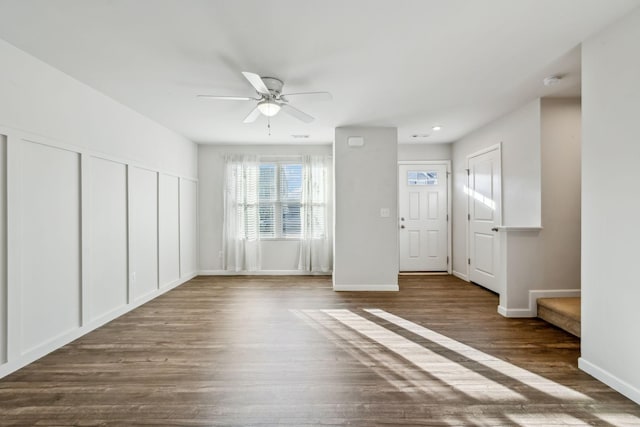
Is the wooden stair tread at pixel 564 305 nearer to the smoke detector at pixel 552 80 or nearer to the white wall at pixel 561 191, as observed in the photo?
the white wall at pixel 561 191

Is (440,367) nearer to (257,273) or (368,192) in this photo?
(368,192)

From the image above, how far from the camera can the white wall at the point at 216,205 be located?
578cm

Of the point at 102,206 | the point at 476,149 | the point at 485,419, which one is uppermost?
the point at 476,149

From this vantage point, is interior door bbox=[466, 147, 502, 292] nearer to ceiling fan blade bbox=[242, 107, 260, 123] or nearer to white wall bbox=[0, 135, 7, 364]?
ceiling fan blade bbox=[242, 107, 260, 123]

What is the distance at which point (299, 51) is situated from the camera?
2.38 m

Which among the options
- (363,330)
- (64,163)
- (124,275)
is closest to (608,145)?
(363,330)

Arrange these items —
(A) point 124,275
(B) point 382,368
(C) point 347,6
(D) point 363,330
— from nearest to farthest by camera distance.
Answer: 1. (C) point 347,6
2. (B) point 382,368
3. (D) point 363,330
4. (A) point 124,275

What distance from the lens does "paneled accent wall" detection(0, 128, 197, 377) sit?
225 centimetres

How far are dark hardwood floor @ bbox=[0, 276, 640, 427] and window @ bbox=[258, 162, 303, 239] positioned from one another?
236 cm

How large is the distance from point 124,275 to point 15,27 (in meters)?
2.53

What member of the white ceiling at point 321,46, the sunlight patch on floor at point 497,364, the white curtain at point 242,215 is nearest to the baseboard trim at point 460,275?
the sunlight patch on floor at point 497,364

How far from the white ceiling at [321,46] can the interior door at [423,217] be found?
2.26 meters

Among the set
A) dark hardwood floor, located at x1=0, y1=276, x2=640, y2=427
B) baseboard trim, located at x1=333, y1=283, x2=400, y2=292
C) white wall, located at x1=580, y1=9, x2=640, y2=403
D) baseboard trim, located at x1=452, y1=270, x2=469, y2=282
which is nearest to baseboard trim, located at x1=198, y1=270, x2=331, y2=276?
baseboard trim, located at x1=333, y1=283, x2=400, y2=292

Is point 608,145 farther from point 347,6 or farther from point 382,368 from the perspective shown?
point 382,368
